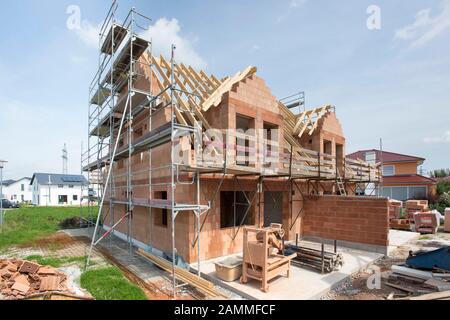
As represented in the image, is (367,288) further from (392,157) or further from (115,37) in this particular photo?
(392,157)

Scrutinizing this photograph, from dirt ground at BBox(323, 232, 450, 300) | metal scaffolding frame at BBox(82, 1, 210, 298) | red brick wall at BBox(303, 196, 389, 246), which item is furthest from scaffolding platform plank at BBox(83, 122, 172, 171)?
red brick wall at BBox(303, 196, 389, 246)

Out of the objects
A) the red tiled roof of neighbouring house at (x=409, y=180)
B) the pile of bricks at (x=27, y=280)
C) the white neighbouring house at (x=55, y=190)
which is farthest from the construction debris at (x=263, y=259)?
the white neighbouring house at (x=55, y=190)

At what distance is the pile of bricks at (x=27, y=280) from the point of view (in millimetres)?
6202

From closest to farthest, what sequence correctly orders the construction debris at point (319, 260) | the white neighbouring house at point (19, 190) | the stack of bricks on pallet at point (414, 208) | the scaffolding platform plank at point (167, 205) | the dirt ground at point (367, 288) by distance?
the dirt ground at point (367, 288) < the scaffolding platform plank at point (167, 205) < the construction debris at point (319, 260) < the stack of bricks on pallet at point (414, 208) < the white neighbouring house at point (19, 190)

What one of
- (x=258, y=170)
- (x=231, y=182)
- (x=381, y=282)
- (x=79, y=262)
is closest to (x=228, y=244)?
(x=231, y=182)

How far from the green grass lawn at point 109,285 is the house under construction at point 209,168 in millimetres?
1346

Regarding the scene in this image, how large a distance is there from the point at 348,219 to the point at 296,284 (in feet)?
18.0

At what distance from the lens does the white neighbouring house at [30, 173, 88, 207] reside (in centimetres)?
4850

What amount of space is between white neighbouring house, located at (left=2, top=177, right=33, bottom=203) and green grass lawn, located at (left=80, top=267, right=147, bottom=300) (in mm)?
66002

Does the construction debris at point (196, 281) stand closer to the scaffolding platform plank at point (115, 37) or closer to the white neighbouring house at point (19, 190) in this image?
the scaffolding platform plank at point (115, 37)

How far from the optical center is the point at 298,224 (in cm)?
1228

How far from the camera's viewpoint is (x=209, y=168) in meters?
7.31

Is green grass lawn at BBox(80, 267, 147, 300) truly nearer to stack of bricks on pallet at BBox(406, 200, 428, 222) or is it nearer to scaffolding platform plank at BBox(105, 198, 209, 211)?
scaffolding platform plank at BBox(105, 198, 209, 211)
